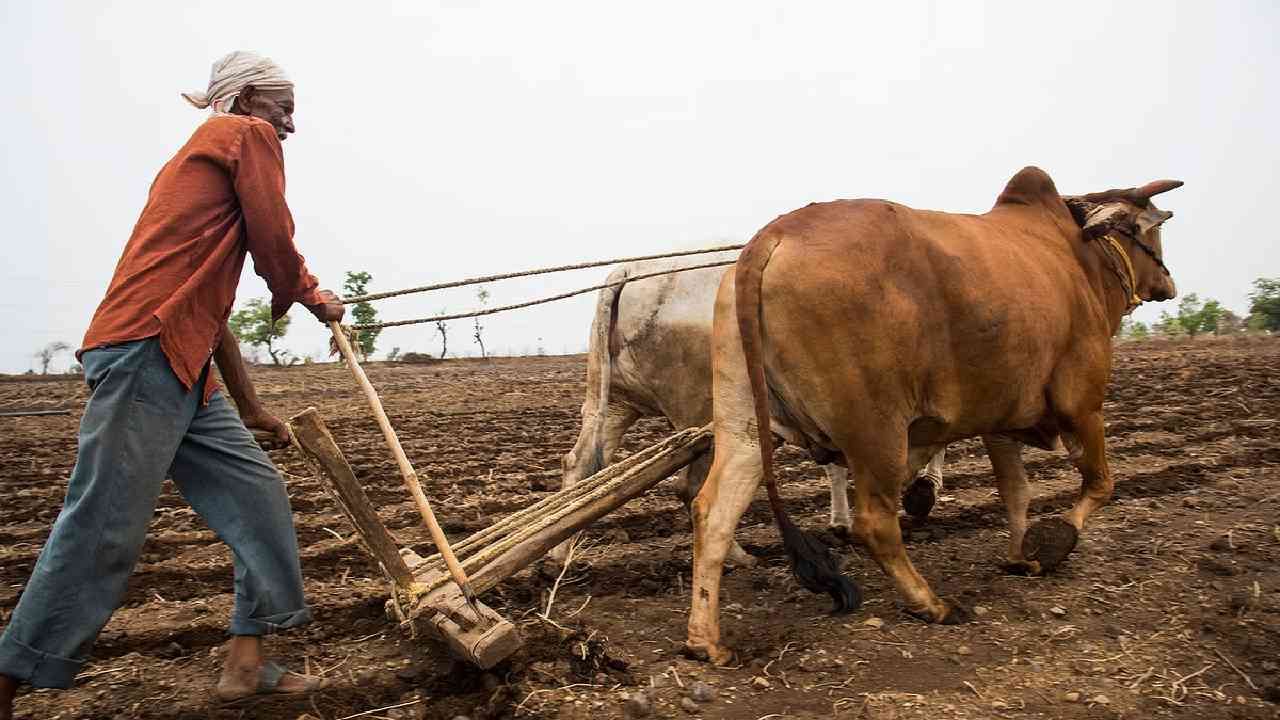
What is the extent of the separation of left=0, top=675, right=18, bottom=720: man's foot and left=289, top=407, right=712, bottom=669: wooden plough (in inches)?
40.0

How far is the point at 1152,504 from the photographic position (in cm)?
534

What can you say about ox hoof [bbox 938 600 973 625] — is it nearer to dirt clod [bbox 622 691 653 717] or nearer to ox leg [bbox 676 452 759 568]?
ox leg [bbox 676 452 759 568]

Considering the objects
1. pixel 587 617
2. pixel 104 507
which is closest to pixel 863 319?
pixel 587 617

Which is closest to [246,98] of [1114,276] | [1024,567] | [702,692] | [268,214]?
[268,214]

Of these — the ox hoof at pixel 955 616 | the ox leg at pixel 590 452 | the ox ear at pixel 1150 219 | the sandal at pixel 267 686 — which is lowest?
the ox hoof at pixel 955 616

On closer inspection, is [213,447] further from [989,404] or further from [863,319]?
[989,404]

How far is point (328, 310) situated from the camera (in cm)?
305

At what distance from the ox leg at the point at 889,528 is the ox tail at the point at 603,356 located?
1560 millimetres

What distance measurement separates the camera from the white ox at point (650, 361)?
179 inches

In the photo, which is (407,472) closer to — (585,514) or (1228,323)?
(585,514)

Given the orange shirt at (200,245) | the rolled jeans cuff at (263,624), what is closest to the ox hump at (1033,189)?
the orange shirt at (200,245)

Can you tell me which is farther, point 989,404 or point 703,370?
point 703,370

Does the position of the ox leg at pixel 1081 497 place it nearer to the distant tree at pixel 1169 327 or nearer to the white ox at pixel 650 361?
the white ox at pixel 650 361

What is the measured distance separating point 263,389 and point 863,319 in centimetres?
1592
